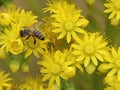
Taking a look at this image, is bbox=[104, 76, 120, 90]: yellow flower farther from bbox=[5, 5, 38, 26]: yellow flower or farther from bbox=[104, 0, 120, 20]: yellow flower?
bbox=[5, 5, 38, 26]: yellow flower

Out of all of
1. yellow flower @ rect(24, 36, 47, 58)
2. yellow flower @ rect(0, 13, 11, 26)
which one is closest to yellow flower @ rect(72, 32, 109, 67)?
yellow flower @ rect(24, 36, 47, 58)

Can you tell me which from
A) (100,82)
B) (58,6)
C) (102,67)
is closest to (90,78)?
(100,82)

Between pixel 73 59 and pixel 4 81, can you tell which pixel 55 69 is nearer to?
pixel 73 59

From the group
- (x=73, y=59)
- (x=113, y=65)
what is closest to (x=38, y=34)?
(x=73, y=59)

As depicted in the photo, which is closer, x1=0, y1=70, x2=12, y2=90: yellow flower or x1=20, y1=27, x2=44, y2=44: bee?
x1=20, y1=27, x2=44, y2=44: bee

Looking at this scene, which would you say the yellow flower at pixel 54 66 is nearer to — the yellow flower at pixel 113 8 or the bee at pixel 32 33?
the bee at pixel 32 33

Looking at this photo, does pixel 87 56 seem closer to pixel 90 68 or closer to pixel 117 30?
pixel 90 68
